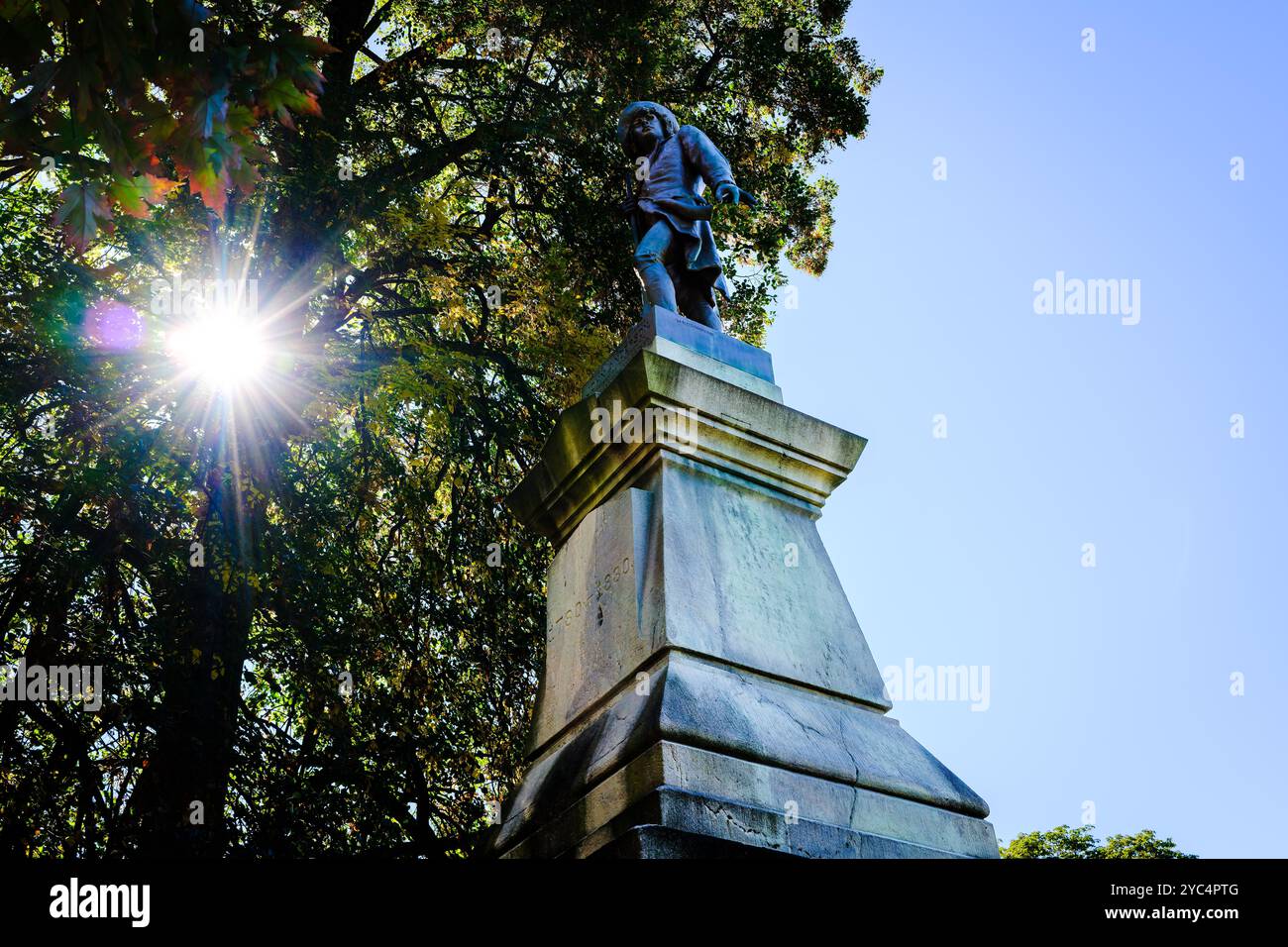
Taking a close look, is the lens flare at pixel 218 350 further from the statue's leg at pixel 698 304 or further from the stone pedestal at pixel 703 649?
the statue's leg at pixel 698 304

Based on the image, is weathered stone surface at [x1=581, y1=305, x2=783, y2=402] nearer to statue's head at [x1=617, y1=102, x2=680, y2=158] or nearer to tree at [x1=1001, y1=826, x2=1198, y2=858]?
statue's head at [x1=617, y1=102, x2=680, y2=158]

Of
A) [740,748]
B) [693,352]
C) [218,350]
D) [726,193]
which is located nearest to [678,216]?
[726,193]

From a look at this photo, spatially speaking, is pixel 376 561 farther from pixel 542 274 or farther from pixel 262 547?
pixel 542 274

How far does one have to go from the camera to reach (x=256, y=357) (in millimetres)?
9734

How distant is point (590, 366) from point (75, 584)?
16.9 ft

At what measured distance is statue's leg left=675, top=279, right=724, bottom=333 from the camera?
19.4 ft

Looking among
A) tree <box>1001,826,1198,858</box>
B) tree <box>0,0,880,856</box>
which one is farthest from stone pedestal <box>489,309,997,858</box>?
tree <box>1001,826,1198,858</box>

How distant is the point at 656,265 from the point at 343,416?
279 inches

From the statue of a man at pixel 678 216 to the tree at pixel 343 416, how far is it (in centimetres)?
213

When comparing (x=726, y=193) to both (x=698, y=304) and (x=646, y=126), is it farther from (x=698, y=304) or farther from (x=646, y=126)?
(x=646, y=126)

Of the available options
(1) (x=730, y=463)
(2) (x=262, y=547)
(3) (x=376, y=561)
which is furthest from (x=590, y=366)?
(1) (x=730, y=463)

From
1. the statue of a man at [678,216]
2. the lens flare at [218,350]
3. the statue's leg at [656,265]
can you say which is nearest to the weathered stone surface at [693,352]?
the statue's leg at [656,265]

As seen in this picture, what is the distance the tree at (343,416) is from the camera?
319 inches
